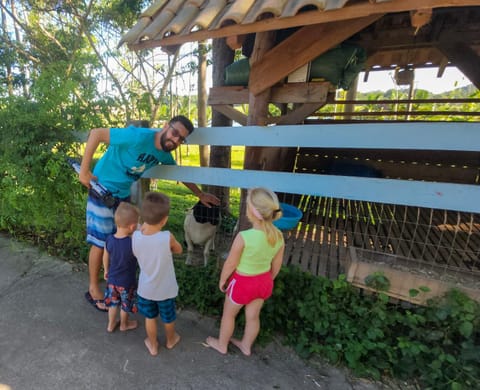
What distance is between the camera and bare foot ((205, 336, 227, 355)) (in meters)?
2.18

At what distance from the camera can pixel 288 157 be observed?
15.6 ft

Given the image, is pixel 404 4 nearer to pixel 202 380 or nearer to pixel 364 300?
pixel 364 300

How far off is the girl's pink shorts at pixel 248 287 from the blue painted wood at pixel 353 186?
2.53 ft

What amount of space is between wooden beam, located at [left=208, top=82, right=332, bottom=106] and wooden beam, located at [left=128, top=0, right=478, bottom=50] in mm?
635

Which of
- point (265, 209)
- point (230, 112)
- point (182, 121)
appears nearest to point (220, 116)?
point (230, 112)

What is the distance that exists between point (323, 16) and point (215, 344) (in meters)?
2.45

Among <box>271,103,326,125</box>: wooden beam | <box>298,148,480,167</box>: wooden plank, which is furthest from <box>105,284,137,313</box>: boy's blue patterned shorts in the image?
<box>298,148,480,167</box>: wooden plank

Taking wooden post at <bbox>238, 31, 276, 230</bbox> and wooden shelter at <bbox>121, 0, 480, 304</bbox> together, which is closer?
wooden shelter at <bbox>121, 0, 480, 304</bbox>

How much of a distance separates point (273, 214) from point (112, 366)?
1579 millimetres

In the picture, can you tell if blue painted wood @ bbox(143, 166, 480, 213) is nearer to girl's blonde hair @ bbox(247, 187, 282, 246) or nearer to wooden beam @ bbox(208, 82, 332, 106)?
girl's blonde hair @ bbox(247, 187, 282, 246)

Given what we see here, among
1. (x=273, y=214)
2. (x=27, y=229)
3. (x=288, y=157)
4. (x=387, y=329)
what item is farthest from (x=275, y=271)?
(x=27, y=229)

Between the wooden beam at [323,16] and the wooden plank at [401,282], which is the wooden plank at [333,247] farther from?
the wooden beam at [323,16]

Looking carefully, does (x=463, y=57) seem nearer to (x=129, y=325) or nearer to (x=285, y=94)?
(x=285, y=94)

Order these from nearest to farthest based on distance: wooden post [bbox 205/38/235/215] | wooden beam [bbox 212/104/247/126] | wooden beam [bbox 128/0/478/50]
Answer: wooden beam [bbox 128/0/478/50] < wooden beam [bbox 212/104/247/126] < wooden post [bbox 205/38/235/215]
